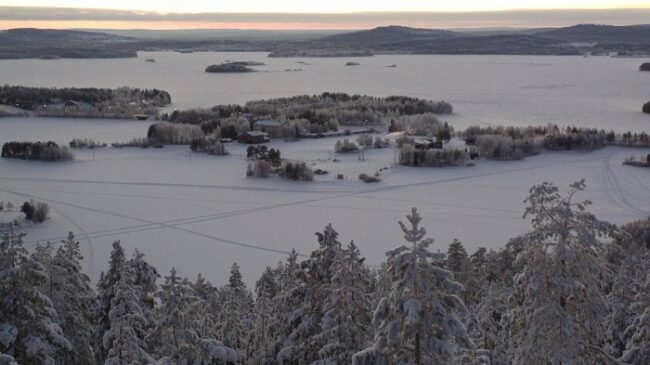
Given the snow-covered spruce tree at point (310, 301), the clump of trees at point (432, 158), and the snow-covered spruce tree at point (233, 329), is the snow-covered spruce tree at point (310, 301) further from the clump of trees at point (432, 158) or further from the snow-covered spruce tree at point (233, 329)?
the clump of trees at point (432, 158)

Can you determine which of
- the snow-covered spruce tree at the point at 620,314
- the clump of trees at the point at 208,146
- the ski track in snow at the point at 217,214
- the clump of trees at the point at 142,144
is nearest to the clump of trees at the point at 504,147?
the ski track in snow at the point at 217,214

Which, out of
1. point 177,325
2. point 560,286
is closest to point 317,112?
point 177,325

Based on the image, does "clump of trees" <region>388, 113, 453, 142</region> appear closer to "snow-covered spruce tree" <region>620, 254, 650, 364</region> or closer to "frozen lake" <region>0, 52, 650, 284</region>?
"frozen lake" <region>0, 52, 650, 284</region>

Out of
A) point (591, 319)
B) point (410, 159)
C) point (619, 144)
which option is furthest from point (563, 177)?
point (591, 319)

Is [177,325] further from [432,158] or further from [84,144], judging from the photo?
[84,144]

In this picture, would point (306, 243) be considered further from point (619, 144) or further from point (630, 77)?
point (630, 77)
